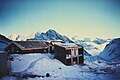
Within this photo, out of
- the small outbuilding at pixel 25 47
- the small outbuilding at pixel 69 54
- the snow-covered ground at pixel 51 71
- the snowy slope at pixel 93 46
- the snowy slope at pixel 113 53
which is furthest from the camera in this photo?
the snowy slope at pixel 93 46

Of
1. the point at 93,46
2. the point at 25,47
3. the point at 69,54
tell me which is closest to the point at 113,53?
the point at 69,54

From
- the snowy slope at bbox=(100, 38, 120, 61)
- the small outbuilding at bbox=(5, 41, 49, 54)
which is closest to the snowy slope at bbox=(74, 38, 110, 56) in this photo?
the snowy slope at bbox=(100, 38, 120, 61)

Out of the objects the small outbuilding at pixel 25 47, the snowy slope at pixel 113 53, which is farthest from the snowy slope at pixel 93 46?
the small outbuilding at pixel 25 47

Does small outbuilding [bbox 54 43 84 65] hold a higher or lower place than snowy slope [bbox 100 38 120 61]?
higher

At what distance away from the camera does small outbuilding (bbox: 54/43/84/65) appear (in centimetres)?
2568

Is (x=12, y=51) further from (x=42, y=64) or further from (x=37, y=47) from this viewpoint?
(x=42, y=64)

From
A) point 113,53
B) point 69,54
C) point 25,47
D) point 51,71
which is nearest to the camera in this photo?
point 51,71

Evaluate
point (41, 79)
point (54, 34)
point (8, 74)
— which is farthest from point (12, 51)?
point (54, 34)

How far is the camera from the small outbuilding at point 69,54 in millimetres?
25683

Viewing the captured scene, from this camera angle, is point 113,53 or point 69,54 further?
point 113,53

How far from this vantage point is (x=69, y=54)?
87.6 feet

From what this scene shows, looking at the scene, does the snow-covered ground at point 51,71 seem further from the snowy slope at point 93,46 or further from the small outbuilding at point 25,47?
the snowy slope at point 93,46

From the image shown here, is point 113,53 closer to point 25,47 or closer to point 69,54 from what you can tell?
point 69,54

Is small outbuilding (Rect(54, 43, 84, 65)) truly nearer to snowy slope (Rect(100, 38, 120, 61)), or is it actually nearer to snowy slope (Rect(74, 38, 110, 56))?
snowy slope (Rect(100, 38, 120, 61))
